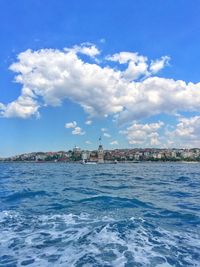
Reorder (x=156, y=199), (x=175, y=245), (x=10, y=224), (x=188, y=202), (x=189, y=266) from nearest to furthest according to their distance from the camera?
(x=189, y=266), (x=175, y=245), (x=10, y=224), (x=188, y=202), (x=156, y=199)

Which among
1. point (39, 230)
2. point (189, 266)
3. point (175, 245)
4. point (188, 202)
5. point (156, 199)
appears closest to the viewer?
point (189, 266)

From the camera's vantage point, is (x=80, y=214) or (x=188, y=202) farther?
(x=188, y=202)

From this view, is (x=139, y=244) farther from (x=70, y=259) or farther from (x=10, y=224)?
(x=10, y=224)

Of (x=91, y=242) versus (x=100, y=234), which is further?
(x=100, y=234)

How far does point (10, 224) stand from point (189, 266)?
750 cm

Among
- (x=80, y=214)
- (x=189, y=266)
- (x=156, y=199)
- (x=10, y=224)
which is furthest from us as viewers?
(x=156, y=199)

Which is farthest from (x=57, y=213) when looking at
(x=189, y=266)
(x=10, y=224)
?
(x=189, y=266)

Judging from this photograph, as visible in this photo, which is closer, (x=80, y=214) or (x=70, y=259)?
(x=70, y=259)

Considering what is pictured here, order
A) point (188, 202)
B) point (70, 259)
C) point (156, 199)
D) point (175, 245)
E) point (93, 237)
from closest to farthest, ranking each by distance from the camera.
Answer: point (70, 259)
point (175, 245)
point (93, 237)
point (188, 202)
point (156, 199)

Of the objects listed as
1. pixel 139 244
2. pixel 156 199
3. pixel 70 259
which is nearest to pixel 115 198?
pixel 156 199

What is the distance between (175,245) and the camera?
964cm

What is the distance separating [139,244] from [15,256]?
370 centimetres

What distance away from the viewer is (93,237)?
34.4ft

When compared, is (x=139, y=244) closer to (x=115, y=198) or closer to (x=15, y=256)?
(x=15, y=256)
